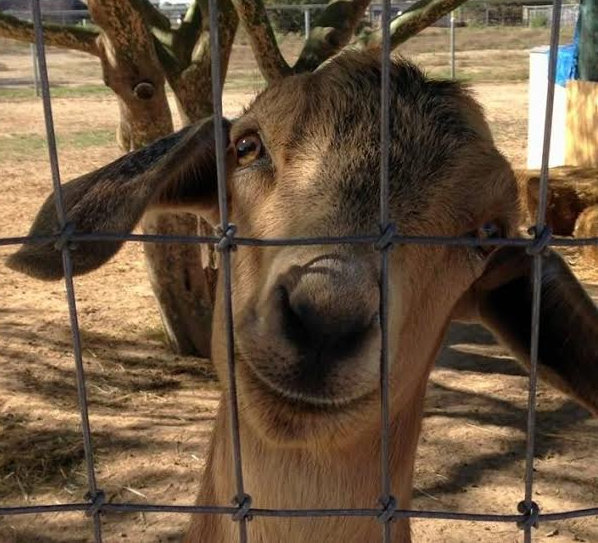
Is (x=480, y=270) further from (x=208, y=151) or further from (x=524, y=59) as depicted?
(x=524, y=59)

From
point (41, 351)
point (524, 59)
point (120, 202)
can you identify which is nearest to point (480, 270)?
point (120, 202)

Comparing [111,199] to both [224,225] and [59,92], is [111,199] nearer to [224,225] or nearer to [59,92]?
[224,225]

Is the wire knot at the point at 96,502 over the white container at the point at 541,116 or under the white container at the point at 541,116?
over

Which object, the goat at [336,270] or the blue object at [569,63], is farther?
the blue object at [569,63]

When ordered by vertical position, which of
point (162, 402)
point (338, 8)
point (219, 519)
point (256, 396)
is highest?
point (338, 8)

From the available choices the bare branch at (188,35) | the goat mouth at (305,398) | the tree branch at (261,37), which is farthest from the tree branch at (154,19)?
the goat mouth at (305,398)

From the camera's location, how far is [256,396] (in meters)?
2.32

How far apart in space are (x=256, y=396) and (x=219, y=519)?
0.90 meters

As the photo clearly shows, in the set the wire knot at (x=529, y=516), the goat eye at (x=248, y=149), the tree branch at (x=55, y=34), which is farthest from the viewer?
the tree branch at (x=55, y=34)

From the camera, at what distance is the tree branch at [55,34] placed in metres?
6.06

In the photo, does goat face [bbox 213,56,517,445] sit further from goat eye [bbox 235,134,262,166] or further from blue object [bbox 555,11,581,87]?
blue object [bbox 555,11,581,87]

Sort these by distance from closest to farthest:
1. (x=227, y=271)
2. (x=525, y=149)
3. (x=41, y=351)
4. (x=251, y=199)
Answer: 1. (x=227, y=271)
2. (x=251, y=199)
3. (x=41, y=351)
4. (x=525, y=149)

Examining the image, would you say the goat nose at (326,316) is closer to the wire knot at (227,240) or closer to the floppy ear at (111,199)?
the wire knot at (227,240)

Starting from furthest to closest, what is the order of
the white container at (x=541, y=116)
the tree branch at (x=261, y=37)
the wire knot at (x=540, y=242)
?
the white container at (x=541, y=116)
the tree branch at (x=261, y=37)
the wire knot at (x=540, y=242)
